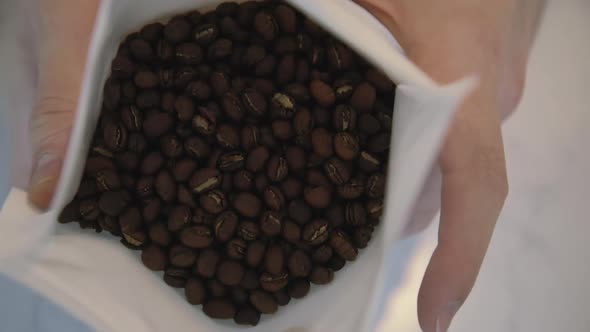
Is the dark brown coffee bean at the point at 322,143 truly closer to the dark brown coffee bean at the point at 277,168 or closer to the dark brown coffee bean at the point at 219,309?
the dark brown coffee bean at the point at 277,168

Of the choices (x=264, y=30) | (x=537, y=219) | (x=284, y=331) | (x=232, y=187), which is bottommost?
(x=537, y=219)

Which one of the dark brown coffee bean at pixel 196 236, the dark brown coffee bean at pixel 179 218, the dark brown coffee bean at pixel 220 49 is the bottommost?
the dark brown coffee bean at pixel 196 236

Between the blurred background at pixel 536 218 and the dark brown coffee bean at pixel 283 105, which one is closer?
the dark brown coffee bean at pixel 283 105

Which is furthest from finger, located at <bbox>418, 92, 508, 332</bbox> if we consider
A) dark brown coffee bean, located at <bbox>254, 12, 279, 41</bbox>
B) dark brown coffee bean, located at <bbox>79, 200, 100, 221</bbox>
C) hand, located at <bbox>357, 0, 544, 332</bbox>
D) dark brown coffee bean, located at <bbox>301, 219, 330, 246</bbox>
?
dark brown coffee bean, located at <bbox>79, 200, 100, 221</bbox>

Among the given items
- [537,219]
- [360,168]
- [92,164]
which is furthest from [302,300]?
[537,219]

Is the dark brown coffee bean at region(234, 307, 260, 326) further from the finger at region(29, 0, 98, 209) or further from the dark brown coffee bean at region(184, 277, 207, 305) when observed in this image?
the finger at region(29, 0, 98, 209)

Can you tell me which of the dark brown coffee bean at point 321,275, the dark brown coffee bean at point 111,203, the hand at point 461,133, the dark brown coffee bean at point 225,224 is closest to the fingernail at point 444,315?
the hand at point 461,133

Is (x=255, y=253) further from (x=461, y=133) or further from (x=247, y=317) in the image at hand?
(x=461, y=133)

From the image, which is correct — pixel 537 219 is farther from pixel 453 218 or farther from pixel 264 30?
pixel 264 30
